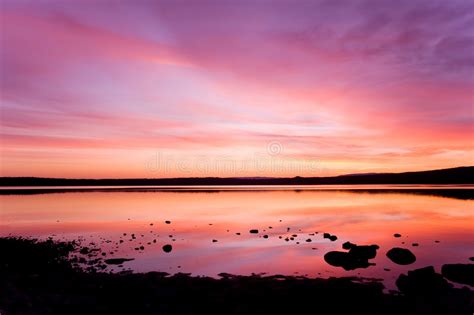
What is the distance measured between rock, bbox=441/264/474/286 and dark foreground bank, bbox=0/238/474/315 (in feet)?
5.45

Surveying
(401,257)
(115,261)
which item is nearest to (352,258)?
(401,257)

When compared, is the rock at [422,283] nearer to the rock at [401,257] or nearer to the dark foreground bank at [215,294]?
the dark foreground bank at [215,294]

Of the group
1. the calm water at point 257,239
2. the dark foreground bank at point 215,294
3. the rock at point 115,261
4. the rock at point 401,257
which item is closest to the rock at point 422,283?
the dark foreground bank at point 215,294

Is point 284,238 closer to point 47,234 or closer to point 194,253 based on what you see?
point 194,253

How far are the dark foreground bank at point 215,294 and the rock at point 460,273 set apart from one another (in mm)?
1660

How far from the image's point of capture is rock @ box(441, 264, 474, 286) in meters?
18.5

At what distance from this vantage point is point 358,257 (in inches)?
907

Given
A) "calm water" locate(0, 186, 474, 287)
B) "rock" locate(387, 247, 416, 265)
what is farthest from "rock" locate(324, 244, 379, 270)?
"rock" locate(387, 247, 416, 265)

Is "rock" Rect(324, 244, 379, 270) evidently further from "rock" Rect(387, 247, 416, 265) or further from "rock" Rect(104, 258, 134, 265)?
"rock" Rect(104, 258, 134, 265)

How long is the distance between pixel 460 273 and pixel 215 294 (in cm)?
1236

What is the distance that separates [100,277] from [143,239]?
47.3 feet

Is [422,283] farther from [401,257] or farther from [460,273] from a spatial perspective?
[401,257]

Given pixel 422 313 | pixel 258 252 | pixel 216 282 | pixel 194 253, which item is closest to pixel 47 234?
pixel 194 253

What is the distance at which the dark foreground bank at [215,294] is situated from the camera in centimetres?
1362
